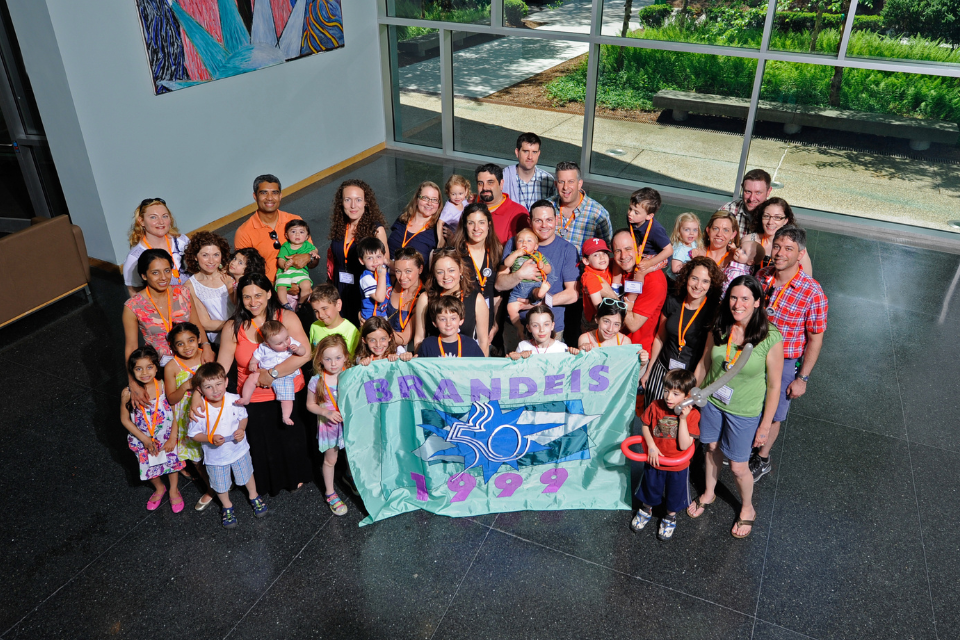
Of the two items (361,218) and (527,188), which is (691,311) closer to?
(527,188)

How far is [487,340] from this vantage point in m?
4.76

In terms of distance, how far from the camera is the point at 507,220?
211 inches

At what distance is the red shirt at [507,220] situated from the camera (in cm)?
531

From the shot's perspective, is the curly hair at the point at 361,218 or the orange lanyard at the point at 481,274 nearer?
the orange lanyard at the point at 481,274

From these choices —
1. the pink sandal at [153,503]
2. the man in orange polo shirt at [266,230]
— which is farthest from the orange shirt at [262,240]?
the pink sandal at [153,503]

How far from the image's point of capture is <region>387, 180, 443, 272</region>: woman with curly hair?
509 centimetres

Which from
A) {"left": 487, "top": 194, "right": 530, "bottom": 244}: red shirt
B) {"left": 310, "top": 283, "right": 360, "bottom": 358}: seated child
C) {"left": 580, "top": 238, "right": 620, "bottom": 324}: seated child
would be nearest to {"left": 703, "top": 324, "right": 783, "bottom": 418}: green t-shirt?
{"left": 580, "top": 238, "right": 620, "bottom": 324}: seated child

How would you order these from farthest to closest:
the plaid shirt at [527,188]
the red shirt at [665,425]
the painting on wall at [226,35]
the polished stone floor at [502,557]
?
1. the painting on wall at [226,35]
2. the plaid shirt at [527,188]
3. the red shirt at [665,425]
4. the polished stone floor at [502,557]

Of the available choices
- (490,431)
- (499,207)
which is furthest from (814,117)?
(490,431)

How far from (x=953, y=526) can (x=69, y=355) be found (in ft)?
22.4

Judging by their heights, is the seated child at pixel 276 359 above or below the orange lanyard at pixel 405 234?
below

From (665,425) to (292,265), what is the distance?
2814mm

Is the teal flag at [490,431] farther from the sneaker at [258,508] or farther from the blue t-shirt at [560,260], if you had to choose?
the blue t-shirt at [560,260]

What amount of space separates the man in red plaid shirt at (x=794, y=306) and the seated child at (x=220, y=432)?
10.7 ft
